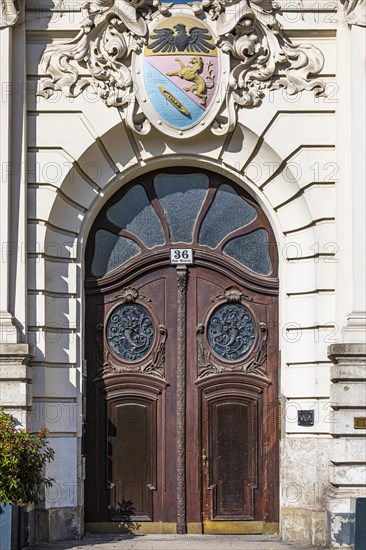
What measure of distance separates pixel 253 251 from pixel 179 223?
3.44 ft

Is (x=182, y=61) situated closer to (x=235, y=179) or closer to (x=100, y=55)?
(x=100, y=55)

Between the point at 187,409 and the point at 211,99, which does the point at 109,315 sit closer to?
the point at 187,409

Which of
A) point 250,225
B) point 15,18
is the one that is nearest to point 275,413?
point 250,225

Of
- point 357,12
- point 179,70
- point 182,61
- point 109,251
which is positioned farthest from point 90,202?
point 357,12

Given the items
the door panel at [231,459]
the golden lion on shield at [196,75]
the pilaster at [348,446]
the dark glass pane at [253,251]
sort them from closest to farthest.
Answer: the pilaster at [348,446] < the golden lion on shield at [196,75] < the door panel at [231,459] < the dark glass pane at [253,251]

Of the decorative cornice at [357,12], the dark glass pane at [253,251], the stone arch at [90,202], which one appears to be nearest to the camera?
the decorative cornice at [357,12]

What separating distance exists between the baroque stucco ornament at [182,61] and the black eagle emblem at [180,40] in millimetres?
13

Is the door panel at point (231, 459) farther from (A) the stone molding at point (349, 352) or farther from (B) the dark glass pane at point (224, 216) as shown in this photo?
(B) the dark glass pane at point (224, 216)

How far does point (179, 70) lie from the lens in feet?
50.2

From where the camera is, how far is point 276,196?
15695 millimetres

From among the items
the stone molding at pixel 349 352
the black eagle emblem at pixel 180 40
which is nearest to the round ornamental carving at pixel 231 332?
the stone molding at pixel 349 352

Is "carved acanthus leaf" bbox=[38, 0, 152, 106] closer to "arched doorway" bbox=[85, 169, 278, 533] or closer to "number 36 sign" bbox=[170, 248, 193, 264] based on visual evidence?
"arched doorway" bbox=[85, 169, 278, 533]

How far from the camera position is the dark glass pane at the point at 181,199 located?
15984 millimetres

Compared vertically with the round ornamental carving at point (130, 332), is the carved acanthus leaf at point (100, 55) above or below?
above
